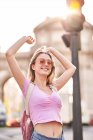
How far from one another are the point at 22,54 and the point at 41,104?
37.1 m

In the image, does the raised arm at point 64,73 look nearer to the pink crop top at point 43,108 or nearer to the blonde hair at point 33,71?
the blonde hair at point 33,71

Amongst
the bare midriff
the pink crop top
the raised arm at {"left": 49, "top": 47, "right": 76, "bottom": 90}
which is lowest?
the bare midriff

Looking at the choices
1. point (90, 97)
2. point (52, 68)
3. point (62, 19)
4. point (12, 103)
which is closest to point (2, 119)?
point (90, 97)

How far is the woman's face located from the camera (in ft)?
13.4

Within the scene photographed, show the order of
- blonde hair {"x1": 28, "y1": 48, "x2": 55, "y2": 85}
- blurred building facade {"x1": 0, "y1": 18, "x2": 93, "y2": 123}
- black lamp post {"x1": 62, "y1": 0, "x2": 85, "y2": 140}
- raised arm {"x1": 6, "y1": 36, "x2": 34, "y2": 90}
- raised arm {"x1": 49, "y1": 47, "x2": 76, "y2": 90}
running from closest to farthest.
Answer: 1. raised arm {"x1": 6, "y1": 36, "x2": 34, "y2": 90}
2. blonde hair {"x1": 28, "y1": 48, "x2": 55, "y2": 85}
3. raised arm {"x1": 49, "y1": 47, "x2": 76, "y2": 90}
4. black lamp post {"x1": 62, "y1": 0, "x2": 85, "y2": 140}
5. blurred building facade {"x1": 0, "y1": 18, "x2": 93, "y2": 123}

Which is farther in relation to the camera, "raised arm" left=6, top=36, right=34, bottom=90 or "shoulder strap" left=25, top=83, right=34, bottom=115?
"raised arm" left=6, top=36, right=34, bottom=90

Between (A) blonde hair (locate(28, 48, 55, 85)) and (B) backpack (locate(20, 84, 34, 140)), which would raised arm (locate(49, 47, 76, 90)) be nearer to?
(A) blonde hair (locate(28, 48, 55, 85))

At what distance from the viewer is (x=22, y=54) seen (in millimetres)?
40906

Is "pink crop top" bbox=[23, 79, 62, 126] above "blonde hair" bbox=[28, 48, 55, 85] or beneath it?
beneath

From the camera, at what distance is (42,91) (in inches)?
159

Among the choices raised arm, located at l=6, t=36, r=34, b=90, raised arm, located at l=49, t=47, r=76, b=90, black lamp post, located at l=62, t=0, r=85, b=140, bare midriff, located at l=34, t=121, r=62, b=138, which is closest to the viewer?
bare midriff, located at l=34, t=121, r=62, b=138

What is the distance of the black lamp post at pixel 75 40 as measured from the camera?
6.11 metres

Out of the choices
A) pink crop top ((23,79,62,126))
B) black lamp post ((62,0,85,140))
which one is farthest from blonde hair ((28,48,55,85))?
black lamp post ((62,0,85,140))

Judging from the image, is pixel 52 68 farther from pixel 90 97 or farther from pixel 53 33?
pixel 53 33
